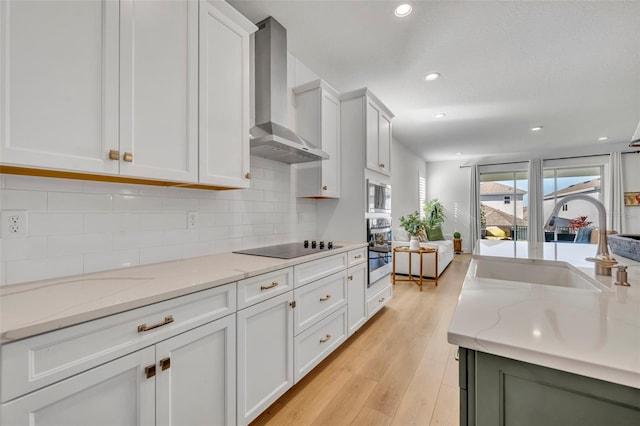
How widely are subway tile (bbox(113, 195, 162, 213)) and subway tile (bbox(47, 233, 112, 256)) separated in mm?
163

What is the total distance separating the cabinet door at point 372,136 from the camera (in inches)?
114

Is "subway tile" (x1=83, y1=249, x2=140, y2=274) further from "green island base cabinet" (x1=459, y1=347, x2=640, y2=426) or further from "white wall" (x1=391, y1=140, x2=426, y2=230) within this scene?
"white wall" (x1=391, y1=140, x2=426, y2=230)

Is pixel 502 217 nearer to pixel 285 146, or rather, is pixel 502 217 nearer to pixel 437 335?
pixel 437 335

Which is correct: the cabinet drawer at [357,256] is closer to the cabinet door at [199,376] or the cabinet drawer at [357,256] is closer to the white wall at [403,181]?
the cabinet door at [199,376]

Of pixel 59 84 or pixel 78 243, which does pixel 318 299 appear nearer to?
pixel 78 243

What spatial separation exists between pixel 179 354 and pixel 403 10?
2.61 m

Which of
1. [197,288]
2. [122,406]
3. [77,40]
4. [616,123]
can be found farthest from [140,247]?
[616,123]

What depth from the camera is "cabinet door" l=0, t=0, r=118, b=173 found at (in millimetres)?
956

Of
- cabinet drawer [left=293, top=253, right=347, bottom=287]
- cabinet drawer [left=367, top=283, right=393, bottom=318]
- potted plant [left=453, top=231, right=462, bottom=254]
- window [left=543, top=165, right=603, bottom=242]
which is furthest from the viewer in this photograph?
potted plant [left=453, top=231, right=462, bottom=254]

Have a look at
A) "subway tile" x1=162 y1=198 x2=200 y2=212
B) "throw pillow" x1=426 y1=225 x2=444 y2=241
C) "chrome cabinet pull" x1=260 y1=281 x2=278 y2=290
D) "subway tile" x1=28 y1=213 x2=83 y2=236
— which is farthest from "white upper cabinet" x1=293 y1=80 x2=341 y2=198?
"throw pillow" x1=426 y1=225 x2=444 y2=241

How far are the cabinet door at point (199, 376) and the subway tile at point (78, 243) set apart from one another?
0.68 m

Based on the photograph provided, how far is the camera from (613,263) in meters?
1.18

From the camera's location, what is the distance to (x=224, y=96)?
170 cm

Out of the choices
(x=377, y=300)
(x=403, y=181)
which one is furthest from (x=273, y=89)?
(x=403, y=181)
